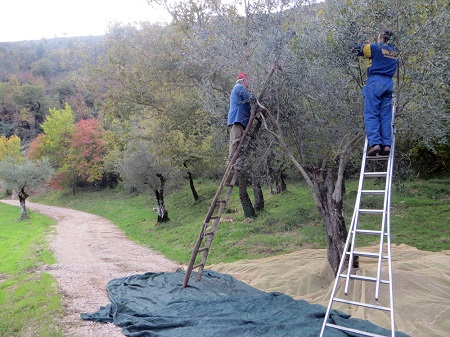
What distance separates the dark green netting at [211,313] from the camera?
5246 mm

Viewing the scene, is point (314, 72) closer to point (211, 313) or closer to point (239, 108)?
point (239, 108)

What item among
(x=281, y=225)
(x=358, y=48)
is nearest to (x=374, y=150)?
(x=358, y=48)

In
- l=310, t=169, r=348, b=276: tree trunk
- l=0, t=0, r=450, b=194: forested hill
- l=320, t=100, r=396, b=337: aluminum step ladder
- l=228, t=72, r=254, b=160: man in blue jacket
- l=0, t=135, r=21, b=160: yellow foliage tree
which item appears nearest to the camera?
l=320, t=100, r=396, b=337: aluminum step ladder

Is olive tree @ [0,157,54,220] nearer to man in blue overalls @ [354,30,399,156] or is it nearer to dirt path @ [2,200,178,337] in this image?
dirt path @ [2,200,178,337]

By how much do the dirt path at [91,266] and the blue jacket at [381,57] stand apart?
591 cm

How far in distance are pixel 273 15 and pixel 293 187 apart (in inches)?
697

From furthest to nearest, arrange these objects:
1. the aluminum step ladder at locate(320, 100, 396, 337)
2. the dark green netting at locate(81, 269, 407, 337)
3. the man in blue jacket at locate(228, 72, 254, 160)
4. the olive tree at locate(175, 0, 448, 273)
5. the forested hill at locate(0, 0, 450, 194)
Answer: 1. the man in blue jacket at locate(228, 72, 254, 160)
2. the olive tree at locate(175, 0, 448, 273)
3. the forested hill at locate(0, 0, 450, 194)
4. the dark green netting at locate(81, 269, 407, 337)
5. the aluminum step ladder at locate(320, 100, 396, 337)

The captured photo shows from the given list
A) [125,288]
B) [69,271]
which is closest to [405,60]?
[125,288]

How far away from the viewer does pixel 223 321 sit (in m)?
5.62

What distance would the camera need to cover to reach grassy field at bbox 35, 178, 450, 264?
39.2ft

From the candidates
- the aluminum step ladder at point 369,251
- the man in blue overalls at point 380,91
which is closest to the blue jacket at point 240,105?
the man in blue overalls at point 380,91

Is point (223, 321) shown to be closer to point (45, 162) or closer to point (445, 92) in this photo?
point (445, 92)

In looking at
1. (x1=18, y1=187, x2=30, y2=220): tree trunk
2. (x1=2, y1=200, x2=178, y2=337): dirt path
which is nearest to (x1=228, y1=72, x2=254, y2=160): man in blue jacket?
(x1=2, y1=200, x2=178, y2=337): dirt path

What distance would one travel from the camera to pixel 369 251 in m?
9.18
